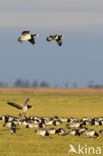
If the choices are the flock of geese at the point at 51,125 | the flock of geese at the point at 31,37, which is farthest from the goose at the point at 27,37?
the flock of geese at the point at 51,125

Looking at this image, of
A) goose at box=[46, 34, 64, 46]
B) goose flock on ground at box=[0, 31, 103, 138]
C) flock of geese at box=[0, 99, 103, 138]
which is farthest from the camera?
flock of geese at box=[0, 99, 103, 138]

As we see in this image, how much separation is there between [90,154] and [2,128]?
1002 centimetres

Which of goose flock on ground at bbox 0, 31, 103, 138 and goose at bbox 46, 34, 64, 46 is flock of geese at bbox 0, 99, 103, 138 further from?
goose at bbox 46, 34, 64, 46

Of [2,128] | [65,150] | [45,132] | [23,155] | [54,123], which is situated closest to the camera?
[23,155]

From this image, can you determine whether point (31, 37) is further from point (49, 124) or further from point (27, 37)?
point (49, 124)

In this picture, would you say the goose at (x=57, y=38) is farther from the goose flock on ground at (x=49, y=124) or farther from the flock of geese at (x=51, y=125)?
Answer: the flock of geese at (x=51, y=125)

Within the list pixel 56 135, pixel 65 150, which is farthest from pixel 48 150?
pixel 56 135

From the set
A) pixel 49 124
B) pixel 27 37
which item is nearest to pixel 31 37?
pixel 27 37

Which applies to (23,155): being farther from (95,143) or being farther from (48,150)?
(95,143)

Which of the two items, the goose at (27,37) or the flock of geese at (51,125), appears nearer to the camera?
the goose at (27,37)

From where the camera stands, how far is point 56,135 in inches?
1048

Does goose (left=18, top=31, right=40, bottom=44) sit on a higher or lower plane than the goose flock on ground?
higher

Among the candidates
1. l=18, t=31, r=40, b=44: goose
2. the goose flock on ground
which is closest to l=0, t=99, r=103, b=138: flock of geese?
the goose flock on ground

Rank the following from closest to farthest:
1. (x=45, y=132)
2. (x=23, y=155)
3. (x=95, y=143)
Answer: (x=23, y=155) → (x=95, y=143) → (x=45, y=132)
